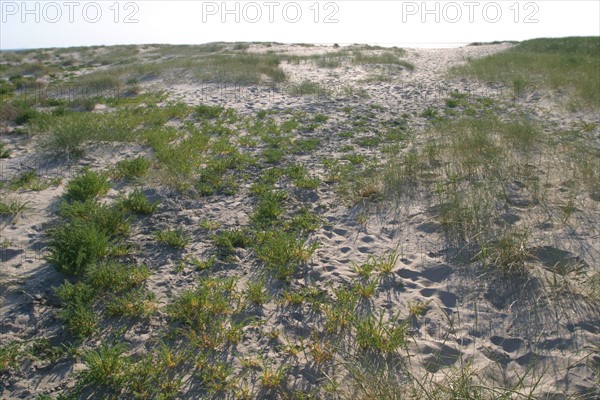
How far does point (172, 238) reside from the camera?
463 cm

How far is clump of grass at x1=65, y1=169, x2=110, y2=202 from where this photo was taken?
5566 millimetres

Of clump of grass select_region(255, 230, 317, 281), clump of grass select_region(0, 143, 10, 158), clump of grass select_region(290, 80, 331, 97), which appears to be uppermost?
clump of grass select_region(290, 80, 331, 97)

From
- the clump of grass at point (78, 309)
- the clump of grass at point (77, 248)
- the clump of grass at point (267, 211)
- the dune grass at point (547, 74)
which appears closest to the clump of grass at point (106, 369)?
the clump of grass at point (78, 309)

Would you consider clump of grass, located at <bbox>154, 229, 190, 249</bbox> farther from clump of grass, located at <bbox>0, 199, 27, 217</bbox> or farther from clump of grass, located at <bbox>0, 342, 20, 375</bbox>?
clump of grass, located at <bbox>0, 199, 27, 217</bbox>

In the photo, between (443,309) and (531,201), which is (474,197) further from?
(443,309)

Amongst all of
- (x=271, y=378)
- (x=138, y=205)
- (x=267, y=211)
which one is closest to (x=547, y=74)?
(x=267, y=211)

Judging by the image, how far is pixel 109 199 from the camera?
5.68m

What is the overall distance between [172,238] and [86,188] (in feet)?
6.07

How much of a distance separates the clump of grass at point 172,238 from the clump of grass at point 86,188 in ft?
4.72

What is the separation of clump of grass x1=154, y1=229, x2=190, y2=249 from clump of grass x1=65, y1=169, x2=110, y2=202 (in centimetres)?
144

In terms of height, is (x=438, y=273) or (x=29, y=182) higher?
(x=29, y=182)

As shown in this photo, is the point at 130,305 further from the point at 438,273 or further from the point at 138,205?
the point at 438,273

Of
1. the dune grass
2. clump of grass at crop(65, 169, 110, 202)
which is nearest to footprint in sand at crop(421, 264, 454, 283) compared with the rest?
clump of grass at crop(65, 169, 110, 202)

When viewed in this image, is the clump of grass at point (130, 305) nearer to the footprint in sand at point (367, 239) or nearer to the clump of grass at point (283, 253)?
the clump of grass at point (283, 253)
